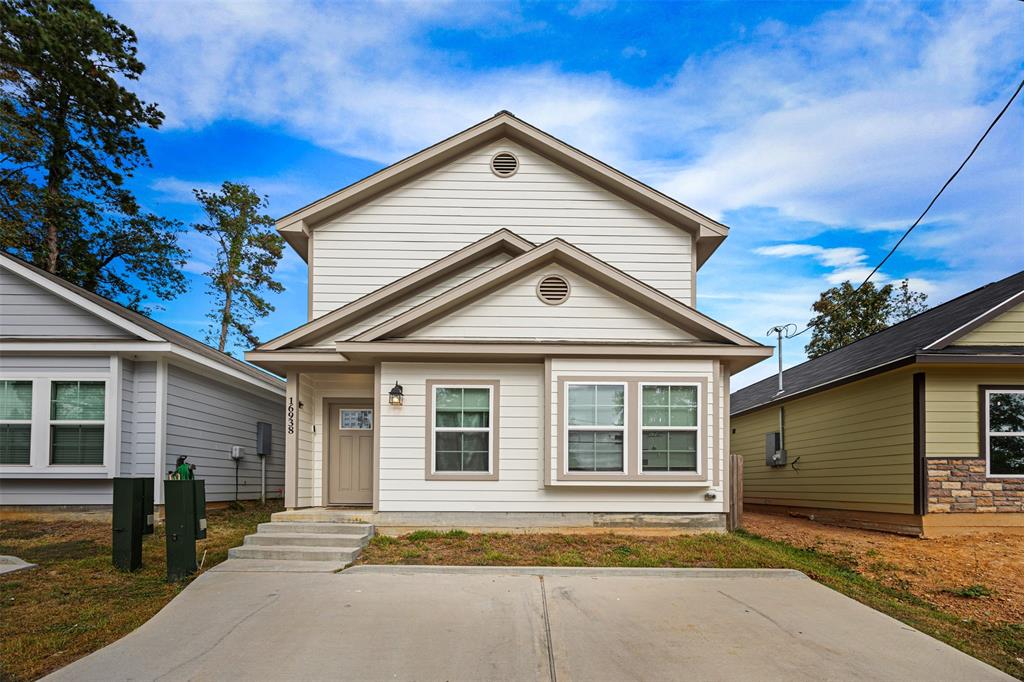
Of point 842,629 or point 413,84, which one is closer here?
point 842,629

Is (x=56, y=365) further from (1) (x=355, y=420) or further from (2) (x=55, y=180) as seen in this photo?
(2) (x=55, y=180)

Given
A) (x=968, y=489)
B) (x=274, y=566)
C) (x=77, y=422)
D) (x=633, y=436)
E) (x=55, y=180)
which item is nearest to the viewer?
(x=274, y=566)

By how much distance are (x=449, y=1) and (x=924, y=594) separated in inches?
466

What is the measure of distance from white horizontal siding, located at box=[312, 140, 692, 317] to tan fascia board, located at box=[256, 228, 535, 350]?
75cm

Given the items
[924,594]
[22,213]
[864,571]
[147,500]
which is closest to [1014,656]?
[924,594]

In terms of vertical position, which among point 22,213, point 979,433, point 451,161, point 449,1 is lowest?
point 979,433

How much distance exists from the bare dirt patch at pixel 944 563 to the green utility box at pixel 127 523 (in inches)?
356

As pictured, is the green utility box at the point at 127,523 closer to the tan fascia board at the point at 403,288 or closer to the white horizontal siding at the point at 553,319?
the tan fascia board at the point at 403,288

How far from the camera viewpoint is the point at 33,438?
37.6 feet

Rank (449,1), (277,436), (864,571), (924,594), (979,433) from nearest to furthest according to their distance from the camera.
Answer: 1. (924,594)
2. (864,571)
3. (979,433)
4. (449,1)
5. (277,436)

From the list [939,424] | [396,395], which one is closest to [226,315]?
[396,395]

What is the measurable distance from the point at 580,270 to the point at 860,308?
80.0ft

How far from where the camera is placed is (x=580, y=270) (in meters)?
10.5

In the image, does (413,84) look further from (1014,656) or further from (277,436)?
(1014,656)
